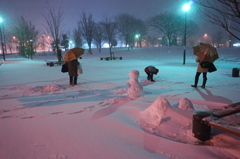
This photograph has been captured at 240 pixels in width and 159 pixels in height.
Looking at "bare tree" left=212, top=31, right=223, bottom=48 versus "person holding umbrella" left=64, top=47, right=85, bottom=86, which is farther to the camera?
"bare tree" left=212, top=31, right=223, bottom=48

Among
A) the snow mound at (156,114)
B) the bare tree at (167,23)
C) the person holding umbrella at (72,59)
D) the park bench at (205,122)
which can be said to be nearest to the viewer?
the park bench at (205,122)

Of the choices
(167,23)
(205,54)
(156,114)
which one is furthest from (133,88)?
(167,23)

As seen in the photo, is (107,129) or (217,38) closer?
(107,129)

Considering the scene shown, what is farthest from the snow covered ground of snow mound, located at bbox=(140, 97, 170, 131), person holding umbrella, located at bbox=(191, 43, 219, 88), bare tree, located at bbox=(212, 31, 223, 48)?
bare tree, located at bbox=(212, 31, 223, 48)

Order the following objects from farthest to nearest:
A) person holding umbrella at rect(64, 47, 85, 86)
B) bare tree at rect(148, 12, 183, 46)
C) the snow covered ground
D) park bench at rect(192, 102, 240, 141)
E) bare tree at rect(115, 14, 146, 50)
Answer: bare tree at rect(115, 14, 146, 50), bare tree at rect(148, 12, 183, 46), person holding umbrella at rect(64, 47, 85, 86), park bench at rect(192, 102, 240, 141), the snow covered ground

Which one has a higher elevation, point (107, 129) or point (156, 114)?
point (156, 114)

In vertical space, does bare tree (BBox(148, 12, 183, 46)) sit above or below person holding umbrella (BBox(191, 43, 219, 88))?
above

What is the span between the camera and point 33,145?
2.93m

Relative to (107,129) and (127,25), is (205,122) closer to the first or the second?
(107,129)

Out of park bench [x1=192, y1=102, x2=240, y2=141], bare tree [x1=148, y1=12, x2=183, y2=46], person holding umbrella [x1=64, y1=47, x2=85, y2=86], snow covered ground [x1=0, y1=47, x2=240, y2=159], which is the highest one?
bare tree [x1=148, y1=12, x2=183, y2=46]

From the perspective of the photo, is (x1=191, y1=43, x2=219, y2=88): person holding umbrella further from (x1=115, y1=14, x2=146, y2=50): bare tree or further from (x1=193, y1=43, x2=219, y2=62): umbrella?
(x1=115, y1=14, x2=146, y2=50): bare tree

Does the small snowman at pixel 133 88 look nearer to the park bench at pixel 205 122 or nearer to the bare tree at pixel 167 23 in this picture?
the park bench at pixel 205 122

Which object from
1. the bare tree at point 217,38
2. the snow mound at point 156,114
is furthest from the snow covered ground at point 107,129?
the bare tree at point 217,38

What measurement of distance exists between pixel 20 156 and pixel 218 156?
2.97 m
